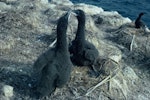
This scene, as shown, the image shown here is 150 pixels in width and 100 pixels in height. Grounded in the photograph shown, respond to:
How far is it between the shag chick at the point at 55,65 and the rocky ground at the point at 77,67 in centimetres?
46

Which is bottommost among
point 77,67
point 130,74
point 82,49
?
point 130,74

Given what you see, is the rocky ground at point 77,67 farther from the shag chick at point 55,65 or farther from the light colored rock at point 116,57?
the shag chick at point 55,65

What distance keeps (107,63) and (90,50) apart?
513mm

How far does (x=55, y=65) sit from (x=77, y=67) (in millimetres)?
1545

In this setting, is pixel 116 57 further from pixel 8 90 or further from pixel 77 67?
pixel 8 90

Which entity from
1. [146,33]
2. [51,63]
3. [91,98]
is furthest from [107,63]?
[146,33]

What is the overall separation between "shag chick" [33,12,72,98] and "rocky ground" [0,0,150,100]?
46 centimetres

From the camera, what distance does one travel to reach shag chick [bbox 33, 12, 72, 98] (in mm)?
8531

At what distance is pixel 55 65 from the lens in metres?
8.59

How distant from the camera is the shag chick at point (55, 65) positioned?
8.53 metres

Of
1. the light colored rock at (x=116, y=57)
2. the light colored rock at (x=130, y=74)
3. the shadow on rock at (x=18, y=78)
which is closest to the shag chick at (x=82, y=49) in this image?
the light colored rock at (x=116, y=57)

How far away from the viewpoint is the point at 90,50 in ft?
32.7

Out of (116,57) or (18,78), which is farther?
(116,57)

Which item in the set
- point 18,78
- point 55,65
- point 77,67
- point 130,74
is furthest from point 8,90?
point 130,74
